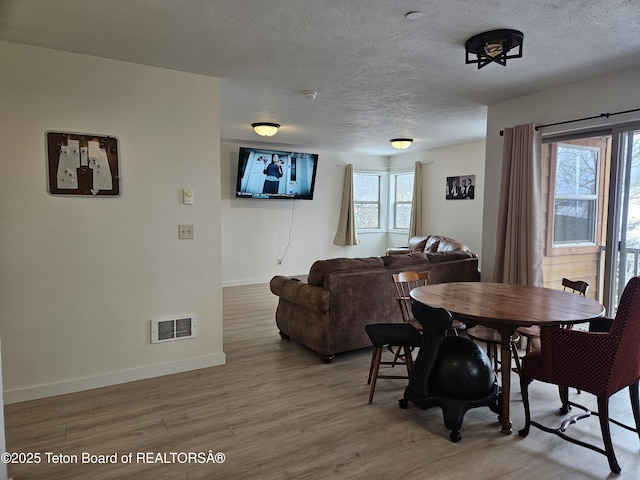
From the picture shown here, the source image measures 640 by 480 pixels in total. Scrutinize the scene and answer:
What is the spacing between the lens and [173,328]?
3.40 metres

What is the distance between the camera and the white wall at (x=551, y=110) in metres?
3.29

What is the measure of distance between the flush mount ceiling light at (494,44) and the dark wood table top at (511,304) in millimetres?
1584

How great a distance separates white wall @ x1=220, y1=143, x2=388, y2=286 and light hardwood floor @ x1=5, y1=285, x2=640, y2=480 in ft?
13.4

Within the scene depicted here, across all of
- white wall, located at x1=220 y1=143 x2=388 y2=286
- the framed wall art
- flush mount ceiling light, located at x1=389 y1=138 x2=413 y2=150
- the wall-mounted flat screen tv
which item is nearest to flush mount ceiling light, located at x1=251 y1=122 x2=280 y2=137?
the wall-mounted flat screen tv

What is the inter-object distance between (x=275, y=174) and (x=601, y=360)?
604 centimetres

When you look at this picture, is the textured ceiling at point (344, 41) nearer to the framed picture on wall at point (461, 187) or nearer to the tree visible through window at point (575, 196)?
the tree visible through window at point (575, 196)

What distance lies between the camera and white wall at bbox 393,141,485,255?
6801mm

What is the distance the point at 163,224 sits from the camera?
3328 mm

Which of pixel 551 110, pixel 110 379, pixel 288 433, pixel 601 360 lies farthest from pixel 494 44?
pixel 110 379

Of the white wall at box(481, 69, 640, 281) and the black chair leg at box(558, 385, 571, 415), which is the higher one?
the white wall at box(481, 69, 640, 281)

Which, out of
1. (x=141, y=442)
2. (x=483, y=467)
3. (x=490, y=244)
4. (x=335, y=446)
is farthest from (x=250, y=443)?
(x=490, y=244)

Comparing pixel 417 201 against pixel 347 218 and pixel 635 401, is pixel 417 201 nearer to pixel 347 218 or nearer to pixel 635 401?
pixel 347 218

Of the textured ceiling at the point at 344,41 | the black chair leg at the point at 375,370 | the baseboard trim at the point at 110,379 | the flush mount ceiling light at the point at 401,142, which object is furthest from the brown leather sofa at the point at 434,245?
the baseboard trim at the point at 110,379

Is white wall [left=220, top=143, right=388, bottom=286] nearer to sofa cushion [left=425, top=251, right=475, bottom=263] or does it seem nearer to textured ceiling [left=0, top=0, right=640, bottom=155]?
textured ceiling [left=0, top=0, right=640, bottom=155]
